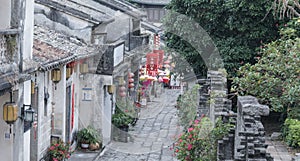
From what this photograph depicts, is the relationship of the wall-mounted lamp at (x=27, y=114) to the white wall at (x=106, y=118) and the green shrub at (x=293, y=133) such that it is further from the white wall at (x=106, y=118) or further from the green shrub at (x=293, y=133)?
the white wall at (x=106, y=118)

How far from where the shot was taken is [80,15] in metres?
20.7

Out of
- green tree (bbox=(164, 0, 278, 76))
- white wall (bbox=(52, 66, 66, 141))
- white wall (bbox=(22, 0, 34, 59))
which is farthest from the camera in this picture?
green tree (bbox=(164, 0, 278, 76))

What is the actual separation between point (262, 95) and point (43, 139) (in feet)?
21.4

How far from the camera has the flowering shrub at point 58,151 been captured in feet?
54.7

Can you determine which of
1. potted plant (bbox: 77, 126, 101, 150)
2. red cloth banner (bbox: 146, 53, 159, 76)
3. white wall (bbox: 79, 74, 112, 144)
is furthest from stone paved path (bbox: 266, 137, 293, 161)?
red cloth banner (bbox: 146, 53, 159, 76)

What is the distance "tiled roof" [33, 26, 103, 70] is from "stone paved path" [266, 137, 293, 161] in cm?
586

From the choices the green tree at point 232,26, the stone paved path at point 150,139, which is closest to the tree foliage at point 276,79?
the green tree at point 232,26

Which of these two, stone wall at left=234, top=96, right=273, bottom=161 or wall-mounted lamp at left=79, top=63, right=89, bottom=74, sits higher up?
wall-mounted lamp at left=79, top=63, right=89, bottom=74

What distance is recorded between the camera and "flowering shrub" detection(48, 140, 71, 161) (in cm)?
1667

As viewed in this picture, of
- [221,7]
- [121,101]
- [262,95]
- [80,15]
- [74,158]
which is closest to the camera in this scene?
[262,95]

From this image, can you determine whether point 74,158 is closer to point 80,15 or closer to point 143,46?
point 80,15

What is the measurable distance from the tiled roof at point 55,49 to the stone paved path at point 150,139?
3.98 m

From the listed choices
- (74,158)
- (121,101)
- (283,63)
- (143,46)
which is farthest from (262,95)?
(143,46)

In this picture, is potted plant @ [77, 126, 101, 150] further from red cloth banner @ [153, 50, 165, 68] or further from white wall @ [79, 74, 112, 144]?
red cloth banner @ [153, 50, 165, 68]
